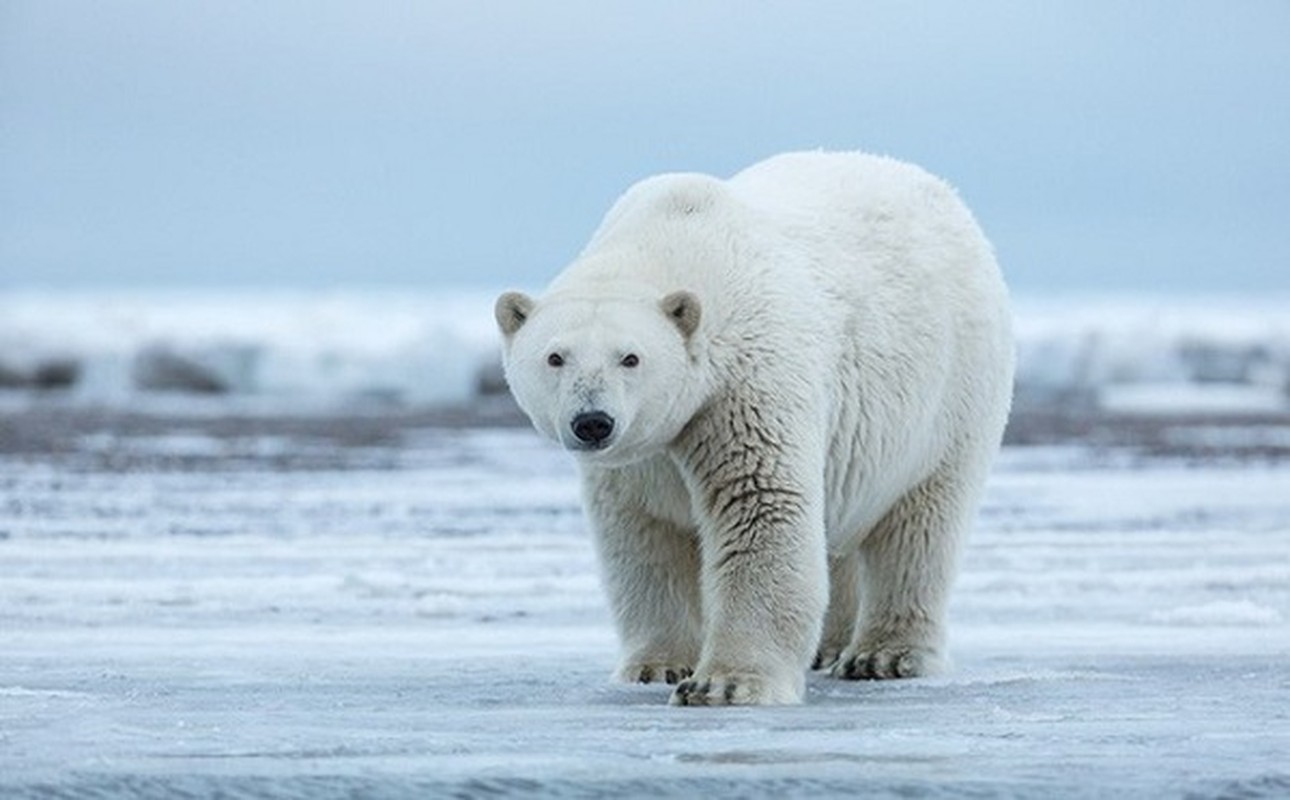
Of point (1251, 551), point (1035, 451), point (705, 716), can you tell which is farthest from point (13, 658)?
point (1035, 451)

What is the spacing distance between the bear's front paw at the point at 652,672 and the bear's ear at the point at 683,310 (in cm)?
82

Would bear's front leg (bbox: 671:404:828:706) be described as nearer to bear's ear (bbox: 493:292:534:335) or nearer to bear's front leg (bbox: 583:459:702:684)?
bear's front leg (bbox: 583:459:702:684)

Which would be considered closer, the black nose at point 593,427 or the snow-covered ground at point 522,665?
the snow-covered ground at point 522,665

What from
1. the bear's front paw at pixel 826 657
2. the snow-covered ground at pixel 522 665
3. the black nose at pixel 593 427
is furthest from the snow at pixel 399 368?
the black nose at pixel 593 427

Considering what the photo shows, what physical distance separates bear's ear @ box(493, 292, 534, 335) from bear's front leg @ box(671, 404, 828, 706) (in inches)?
17.8

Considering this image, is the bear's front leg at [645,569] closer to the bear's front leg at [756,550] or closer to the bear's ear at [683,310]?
the bear's front leg at [756,550]

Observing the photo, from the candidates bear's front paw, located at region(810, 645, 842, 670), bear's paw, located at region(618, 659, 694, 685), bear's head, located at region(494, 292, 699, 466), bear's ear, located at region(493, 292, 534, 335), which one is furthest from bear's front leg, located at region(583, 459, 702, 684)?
bear's front paw, located at region(810, 645, 842, 670)

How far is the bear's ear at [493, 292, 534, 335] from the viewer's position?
19.0 feet

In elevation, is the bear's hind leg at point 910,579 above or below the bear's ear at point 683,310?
below

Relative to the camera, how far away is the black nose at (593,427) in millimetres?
5449

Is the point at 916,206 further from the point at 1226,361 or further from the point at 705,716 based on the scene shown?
the point at 1226,361

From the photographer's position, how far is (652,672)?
604 cm

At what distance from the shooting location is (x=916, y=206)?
22.5 ft

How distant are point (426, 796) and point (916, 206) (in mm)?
3207
